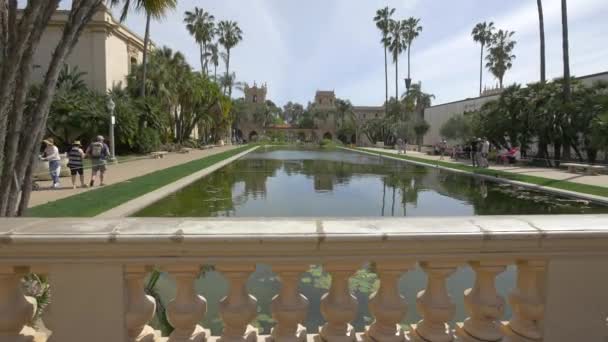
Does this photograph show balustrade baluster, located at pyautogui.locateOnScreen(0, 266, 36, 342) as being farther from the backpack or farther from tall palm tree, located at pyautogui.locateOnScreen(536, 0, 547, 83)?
tall palm tree, located at pyautogui.locateOnScreen(536, 0, 547, 83)

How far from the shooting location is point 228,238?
1.83 m

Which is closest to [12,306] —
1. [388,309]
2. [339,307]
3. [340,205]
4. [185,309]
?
[185,309]

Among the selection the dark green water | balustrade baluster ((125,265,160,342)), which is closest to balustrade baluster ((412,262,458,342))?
balustrade baluster ((125,265,160,342))

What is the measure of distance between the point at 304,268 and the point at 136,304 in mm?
792

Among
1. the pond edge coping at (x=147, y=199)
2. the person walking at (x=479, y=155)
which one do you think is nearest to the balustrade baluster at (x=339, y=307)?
the pond edge coping at (x=147, y=199)

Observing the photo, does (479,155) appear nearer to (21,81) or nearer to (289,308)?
(21,81)

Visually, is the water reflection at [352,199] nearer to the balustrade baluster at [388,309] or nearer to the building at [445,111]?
the balustrade baluster at [388,309]

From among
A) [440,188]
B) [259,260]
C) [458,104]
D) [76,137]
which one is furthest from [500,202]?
[458,104]

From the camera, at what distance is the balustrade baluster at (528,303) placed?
2010 mm

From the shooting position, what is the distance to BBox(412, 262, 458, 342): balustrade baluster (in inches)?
79.8

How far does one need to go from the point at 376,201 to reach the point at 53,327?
11.7 meters

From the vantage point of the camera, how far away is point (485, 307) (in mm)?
2053

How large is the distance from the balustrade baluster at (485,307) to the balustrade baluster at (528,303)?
3.2 inches

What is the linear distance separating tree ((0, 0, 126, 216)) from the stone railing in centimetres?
158
